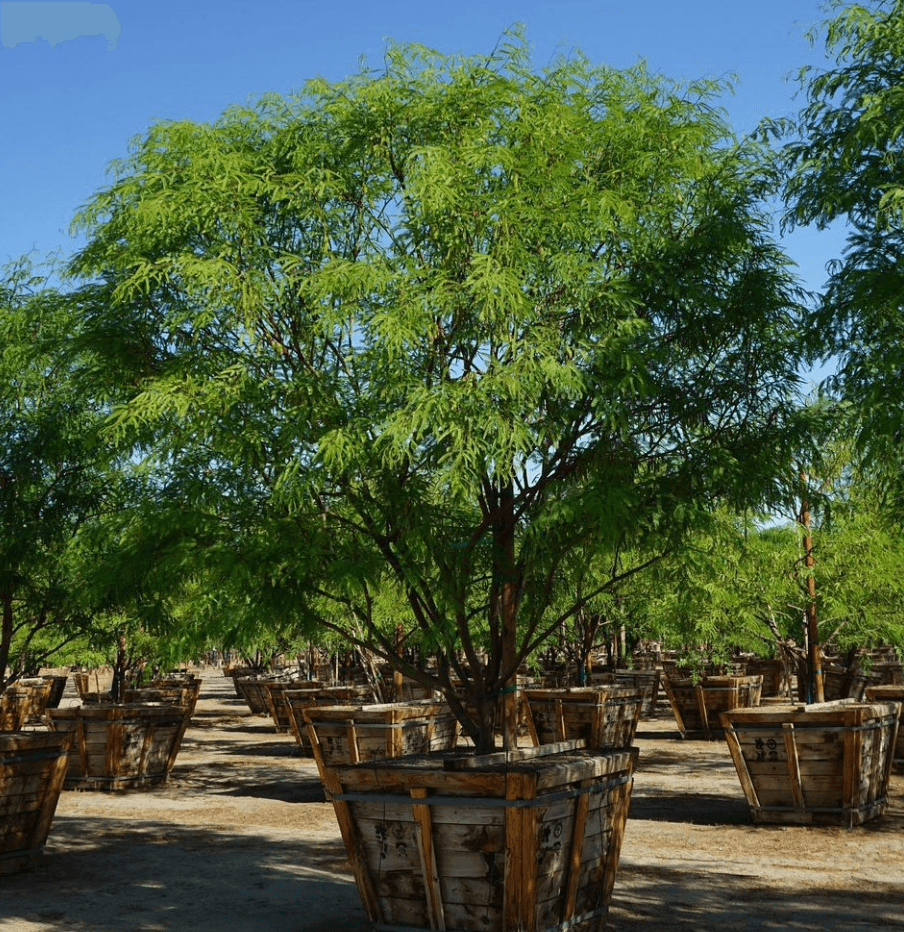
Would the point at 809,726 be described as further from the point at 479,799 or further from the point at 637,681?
the point at 637,681

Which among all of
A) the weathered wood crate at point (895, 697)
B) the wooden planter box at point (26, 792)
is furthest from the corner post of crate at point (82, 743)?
the weathered wood crate at point (895, 697)

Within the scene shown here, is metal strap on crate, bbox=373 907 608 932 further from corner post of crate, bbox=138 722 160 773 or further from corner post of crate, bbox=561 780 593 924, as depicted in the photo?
corner post of crate, bbox=138 722 160 773

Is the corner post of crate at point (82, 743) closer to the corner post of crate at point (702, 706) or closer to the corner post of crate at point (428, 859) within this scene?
the corner post of crate at point (428, 859)

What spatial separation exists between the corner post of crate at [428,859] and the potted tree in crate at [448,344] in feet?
0.54

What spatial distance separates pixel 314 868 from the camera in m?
10.6

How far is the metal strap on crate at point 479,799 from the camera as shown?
6.94 metres

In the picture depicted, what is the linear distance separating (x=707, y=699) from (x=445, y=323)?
16886 mm

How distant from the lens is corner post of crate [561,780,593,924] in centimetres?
738

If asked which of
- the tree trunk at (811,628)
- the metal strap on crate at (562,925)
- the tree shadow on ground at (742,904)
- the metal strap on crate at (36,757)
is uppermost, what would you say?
the tree trunk at (811,628)

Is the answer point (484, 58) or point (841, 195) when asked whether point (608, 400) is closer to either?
point (841, 195)

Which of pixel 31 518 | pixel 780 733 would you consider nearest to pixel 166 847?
pixel 31 518

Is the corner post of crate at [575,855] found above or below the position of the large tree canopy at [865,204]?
below

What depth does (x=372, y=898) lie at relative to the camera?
25.0 ft

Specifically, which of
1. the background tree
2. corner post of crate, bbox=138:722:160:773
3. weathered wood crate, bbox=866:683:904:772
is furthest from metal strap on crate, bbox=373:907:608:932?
corner post of crate, bbox=138:722:160:773
